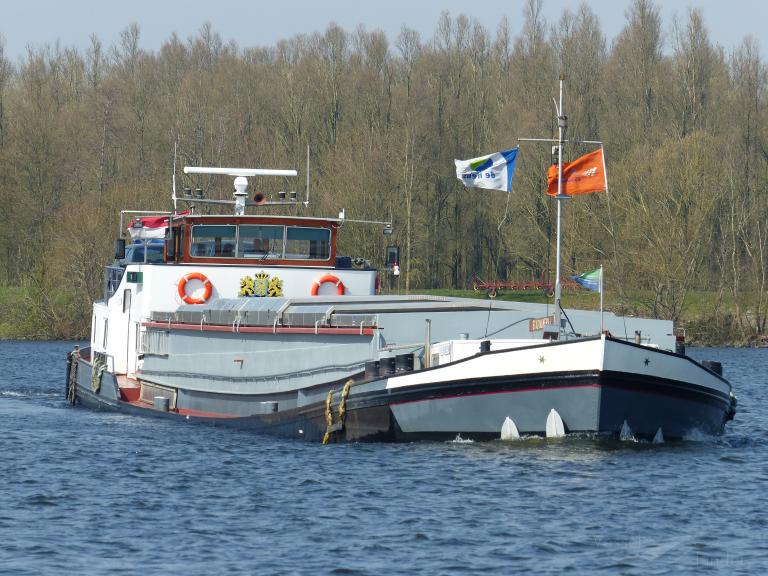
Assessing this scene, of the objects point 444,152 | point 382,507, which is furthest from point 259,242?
point 444,152

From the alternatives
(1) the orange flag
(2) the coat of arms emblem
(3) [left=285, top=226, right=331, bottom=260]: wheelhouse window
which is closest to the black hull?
(1) the orange flag

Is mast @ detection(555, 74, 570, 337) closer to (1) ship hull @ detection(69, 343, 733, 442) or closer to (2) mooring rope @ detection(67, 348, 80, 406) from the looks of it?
(1) ship hull @ detection(69, 343, 733, 442)

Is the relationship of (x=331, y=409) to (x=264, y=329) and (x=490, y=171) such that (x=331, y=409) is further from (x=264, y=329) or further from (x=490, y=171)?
(x=490, y=171)

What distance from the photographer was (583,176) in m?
27.2

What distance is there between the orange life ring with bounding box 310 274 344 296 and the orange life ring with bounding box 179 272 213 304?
8.33 feet

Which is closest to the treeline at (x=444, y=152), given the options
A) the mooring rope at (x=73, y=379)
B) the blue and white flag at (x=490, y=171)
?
the mooring rope at (x=73, y=379)

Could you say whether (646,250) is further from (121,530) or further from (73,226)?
(121,530)

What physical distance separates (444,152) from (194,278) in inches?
2134

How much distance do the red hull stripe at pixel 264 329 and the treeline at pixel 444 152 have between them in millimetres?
39228

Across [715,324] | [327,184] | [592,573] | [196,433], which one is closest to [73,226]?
[327,184]

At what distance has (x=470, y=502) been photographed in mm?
21344

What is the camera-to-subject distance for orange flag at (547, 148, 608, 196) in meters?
26.9

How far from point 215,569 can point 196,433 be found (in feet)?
45.2

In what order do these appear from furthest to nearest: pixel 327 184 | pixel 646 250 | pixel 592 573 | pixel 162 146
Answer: pixel 162 146, pixel 327 184, pixel 646 250, pixel 592 573
